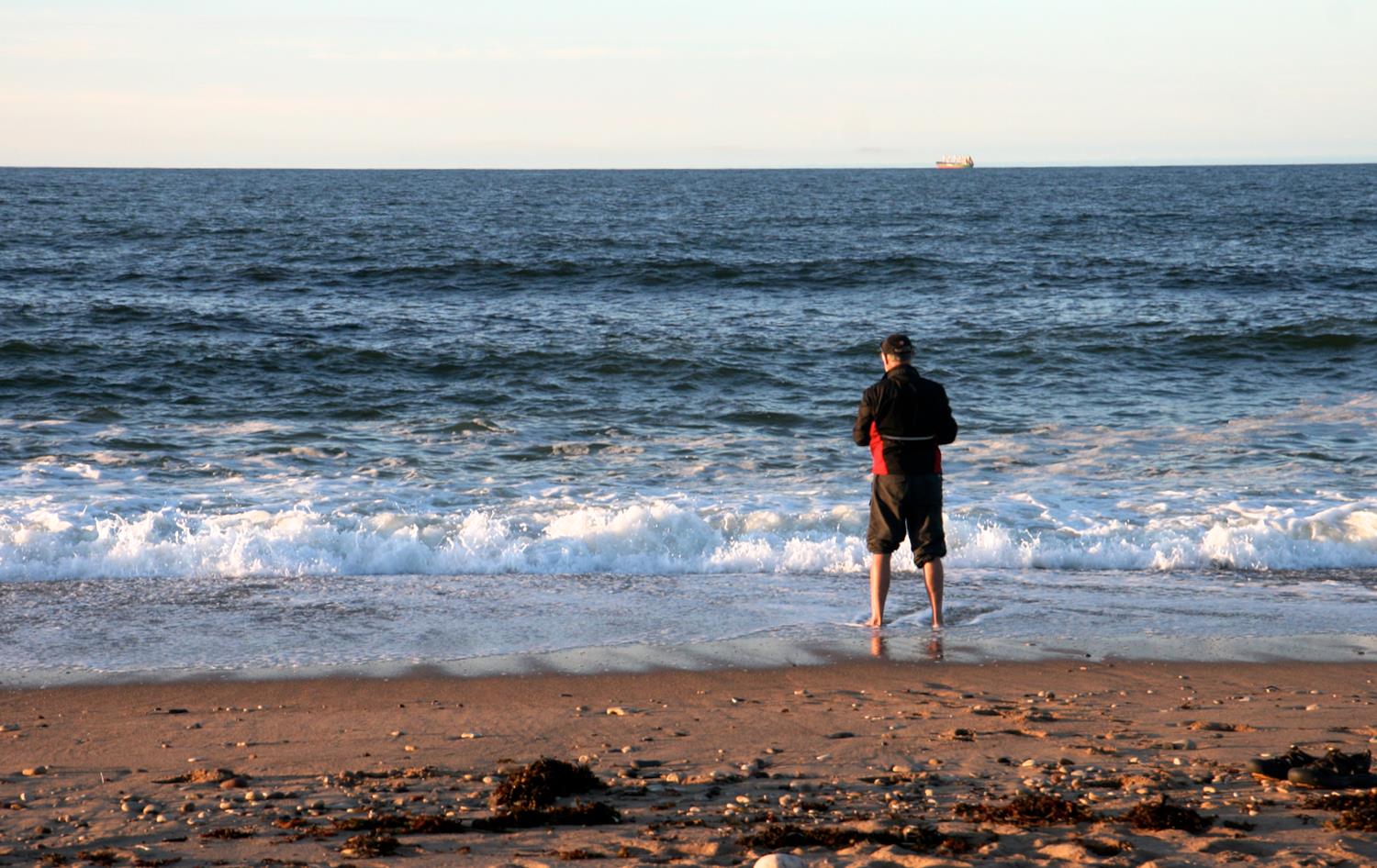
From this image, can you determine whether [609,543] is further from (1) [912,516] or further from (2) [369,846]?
(2) [369,846]

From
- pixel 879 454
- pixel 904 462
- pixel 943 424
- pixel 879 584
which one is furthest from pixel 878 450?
pixel 879 584

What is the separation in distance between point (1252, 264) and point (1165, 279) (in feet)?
12.9

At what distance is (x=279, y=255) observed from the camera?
90.9 ft

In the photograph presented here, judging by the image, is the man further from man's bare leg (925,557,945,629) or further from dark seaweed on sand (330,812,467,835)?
dark seaweed on sand (330,812,467,835)

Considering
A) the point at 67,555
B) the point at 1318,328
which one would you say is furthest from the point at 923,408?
the point at 1318,328

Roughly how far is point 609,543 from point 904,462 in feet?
8.65

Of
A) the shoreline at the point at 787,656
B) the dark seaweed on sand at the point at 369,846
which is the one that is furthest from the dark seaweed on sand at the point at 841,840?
the shoreline at the point at 787,656

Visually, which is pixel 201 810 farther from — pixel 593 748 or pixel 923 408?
pixel 923 408

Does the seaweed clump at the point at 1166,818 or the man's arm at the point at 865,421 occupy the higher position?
the man's arm at the point at 865,421

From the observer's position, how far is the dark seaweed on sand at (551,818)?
3.60 metres

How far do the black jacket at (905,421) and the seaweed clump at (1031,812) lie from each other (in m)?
2.81

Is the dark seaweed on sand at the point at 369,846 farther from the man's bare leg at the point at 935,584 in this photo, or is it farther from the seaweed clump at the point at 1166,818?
the man's bare leg at the point at 935,584

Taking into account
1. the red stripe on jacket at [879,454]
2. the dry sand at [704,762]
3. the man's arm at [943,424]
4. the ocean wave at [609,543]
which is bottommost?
the ocean wave at [609,543]

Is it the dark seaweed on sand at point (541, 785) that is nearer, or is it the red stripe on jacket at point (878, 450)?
the dark seaweed on sand at point (541, 785)
